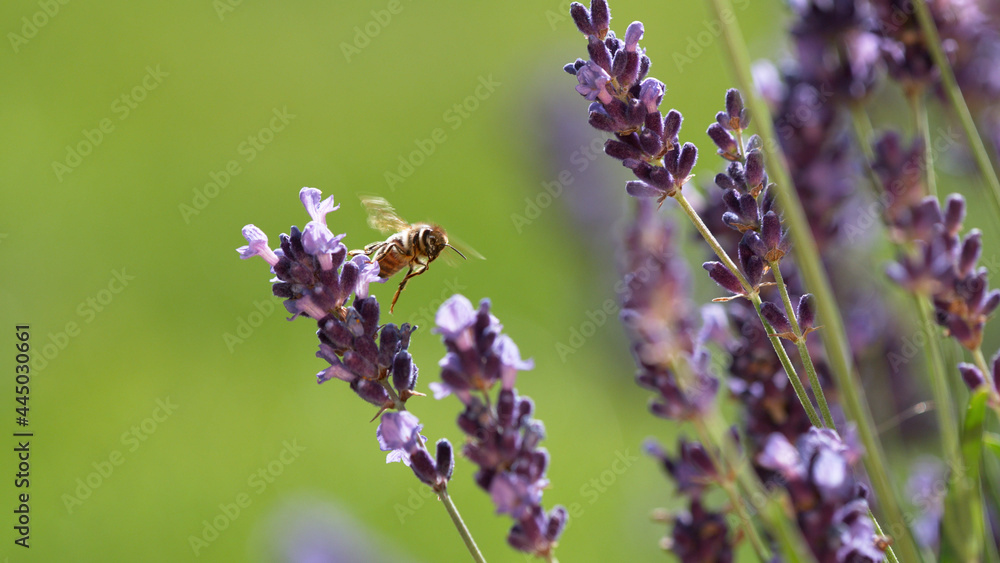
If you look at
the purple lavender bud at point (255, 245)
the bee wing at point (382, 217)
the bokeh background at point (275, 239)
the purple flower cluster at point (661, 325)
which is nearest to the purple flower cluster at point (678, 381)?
the purple flower cluster at point (661, 325)

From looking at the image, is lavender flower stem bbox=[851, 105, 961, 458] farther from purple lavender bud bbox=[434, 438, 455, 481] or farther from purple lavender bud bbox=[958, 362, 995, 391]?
purple lavender bud bbox=[434, 438, 455, 481]

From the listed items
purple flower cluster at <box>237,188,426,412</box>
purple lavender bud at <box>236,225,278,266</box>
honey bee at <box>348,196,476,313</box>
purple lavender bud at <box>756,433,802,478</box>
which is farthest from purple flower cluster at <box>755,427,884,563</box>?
honey bee at <box>348,196,476,313</box>

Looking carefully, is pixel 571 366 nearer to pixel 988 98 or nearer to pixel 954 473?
pixel 988 98

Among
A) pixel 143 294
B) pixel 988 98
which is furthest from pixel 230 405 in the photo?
pixel 988 98

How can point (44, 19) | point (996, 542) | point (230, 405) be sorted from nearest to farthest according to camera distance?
point (996, 542) < point (230, 405) < point (44, 19)

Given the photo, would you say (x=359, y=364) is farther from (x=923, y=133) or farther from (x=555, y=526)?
(x=923, y=133)

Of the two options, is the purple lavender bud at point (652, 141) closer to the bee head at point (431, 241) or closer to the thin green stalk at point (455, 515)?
the thin green stalk at point (455, 515)

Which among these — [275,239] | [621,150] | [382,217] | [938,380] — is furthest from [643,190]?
[275,239]
